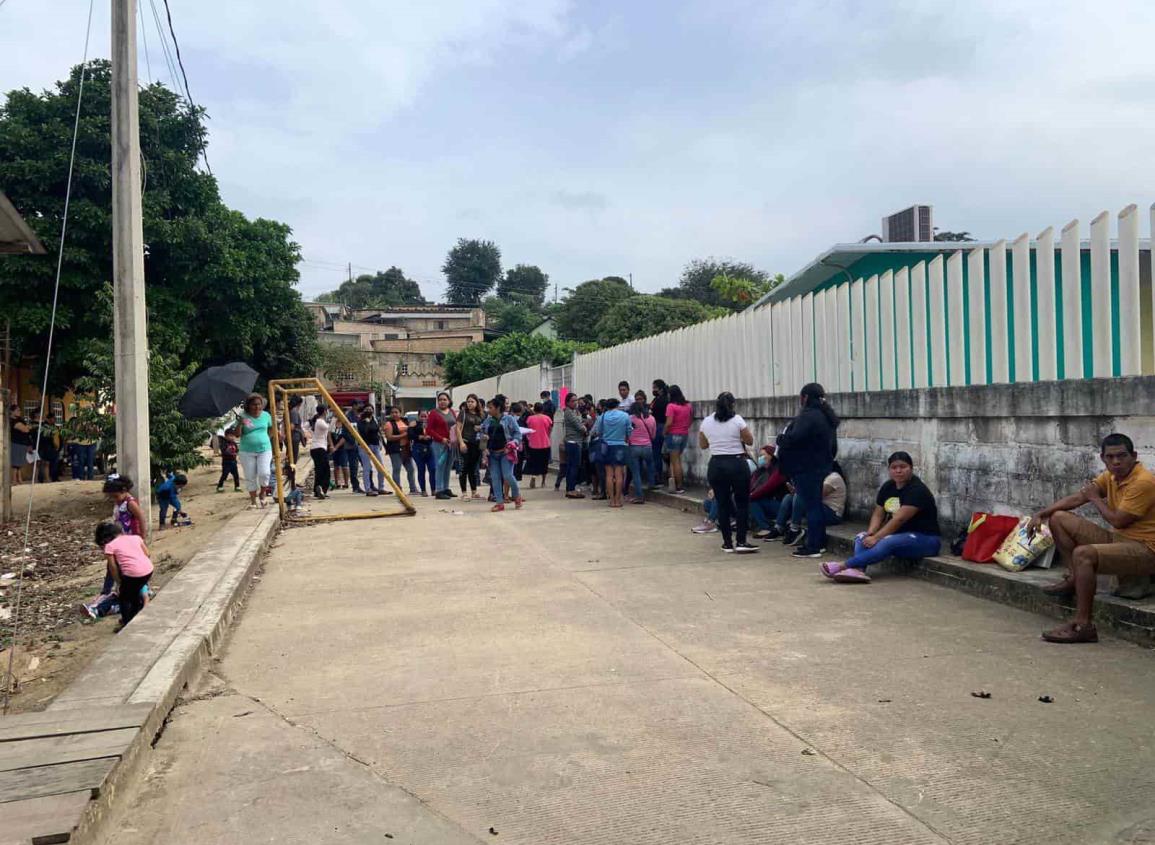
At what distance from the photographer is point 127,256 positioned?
10836 mm

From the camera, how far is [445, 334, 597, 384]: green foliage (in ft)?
160

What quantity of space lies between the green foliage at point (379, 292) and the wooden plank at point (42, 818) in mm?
100508

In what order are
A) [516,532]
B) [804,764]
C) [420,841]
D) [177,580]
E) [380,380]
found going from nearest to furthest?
[420,841]
[804,764]
[177,580]
[516,532]
[380,380]

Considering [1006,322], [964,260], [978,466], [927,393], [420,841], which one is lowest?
[420,841]

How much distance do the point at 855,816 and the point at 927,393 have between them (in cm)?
596

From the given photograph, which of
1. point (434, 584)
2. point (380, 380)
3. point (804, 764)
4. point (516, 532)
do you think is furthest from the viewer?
point (380, 380)

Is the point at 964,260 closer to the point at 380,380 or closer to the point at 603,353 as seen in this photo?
the point at 603,353

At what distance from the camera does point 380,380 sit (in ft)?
213

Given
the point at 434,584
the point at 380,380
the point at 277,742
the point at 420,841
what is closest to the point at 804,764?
the point at 420,841

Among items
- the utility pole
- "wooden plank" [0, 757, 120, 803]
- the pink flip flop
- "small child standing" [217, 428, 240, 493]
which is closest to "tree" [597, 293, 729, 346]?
"small child standing" [217, 428, 240, 493]

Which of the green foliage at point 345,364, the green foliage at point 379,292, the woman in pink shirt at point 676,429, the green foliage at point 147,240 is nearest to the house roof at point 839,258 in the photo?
the woman in pink shirt at point 676,429

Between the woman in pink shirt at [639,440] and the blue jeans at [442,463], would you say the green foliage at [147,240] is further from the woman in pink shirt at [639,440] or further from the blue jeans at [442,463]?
the woman in pink shirt at [639,440]

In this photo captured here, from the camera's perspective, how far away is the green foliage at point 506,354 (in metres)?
48.7

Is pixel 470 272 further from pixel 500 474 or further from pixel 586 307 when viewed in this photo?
pixel 500 474
